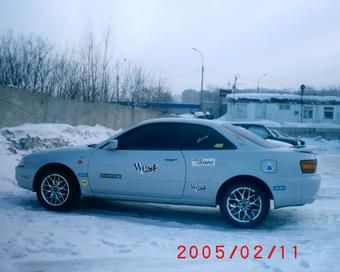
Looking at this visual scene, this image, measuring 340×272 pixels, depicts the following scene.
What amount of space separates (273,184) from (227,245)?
50.6 inches

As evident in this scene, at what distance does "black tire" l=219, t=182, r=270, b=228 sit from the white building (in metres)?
37.8

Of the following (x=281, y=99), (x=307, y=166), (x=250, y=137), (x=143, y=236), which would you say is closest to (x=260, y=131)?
(x=250, y=137)

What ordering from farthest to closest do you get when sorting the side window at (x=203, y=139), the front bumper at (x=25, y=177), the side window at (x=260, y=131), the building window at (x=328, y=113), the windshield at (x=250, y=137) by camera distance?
the building window at (x=328, y=113) < the side window at (x=260, y=131) < the front bumper at (x=25, y=177) < the windshield at (x=250, y=137) < the side window at (x=203, y=139)

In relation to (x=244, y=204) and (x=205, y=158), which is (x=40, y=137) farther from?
(x=244, y=204)

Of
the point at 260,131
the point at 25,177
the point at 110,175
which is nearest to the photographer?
the point at 110,175

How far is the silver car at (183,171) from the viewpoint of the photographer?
→ 225 inches

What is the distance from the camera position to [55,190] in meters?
6.47

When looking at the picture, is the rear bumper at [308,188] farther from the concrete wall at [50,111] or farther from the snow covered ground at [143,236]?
the concrete wall at [50,111]

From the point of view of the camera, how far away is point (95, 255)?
434 centimetres

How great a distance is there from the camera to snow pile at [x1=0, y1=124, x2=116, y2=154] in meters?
11.1

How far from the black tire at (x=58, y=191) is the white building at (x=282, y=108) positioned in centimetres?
3757

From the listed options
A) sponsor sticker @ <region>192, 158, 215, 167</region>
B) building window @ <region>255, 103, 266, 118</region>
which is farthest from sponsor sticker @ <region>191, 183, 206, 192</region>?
building window @ <region>255, 103, 266, 118</region>

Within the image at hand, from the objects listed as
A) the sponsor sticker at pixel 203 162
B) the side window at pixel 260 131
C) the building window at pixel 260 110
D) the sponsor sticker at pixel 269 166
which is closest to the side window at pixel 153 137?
the sponsor sticker at pixel 203 162

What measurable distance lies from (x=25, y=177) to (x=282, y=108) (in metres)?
40.1
